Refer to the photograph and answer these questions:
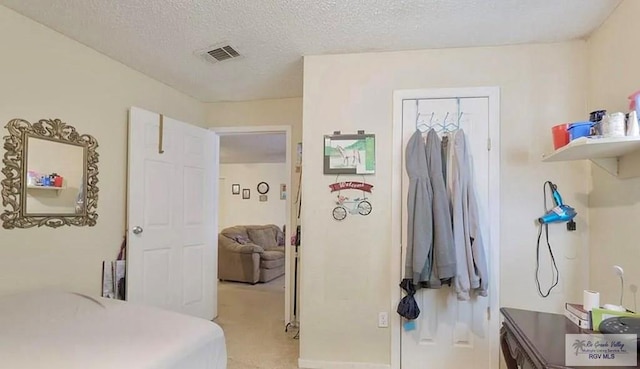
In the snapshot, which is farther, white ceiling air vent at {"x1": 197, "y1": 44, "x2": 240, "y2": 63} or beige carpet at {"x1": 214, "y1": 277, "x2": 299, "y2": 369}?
beige carpet at {"x1": 214, "y1": 277, "x2": 299, "y2": 369}

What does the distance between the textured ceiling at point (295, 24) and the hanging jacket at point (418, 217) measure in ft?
2.35

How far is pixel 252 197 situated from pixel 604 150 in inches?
280

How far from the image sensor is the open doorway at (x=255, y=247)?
11.3 ft

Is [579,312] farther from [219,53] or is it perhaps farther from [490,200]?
[219,53]

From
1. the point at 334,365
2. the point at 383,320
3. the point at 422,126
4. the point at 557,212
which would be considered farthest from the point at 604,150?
the point at 334,365

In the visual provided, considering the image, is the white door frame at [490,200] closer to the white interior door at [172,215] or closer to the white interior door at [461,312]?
the white interior door at [461,312]

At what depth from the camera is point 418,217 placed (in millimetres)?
2441

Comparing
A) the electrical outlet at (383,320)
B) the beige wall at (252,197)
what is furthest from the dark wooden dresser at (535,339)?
the beige wall at (252,197)

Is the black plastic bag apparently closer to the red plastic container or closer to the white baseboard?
the white baseboard

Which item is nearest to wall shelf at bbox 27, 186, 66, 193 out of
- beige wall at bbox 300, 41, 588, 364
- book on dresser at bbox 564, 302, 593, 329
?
beige wall at bbox 300, 41, 588, 364

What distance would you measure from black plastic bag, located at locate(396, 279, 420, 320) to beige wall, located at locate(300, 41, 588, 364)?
0.16 m

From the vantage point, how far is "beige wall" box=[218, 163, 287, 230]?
322 inches

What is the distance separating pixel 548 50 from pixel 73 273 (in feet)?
11.6

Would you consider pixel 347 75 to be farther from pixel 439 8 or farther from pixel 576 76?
pixel 576 76
